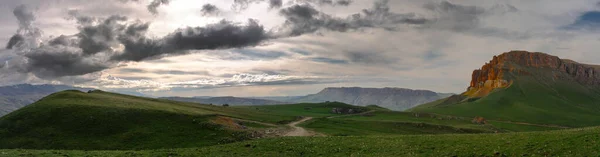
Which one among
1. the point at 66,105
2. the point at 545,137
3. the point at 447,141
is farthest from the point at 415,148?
the point at 66,105

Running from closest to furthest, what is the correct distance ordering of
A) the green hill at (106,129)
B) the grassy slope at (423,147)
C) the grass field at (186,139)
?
the grassy slope at (423,147)
the grass field at (186,139)
the green hill at (106,129)

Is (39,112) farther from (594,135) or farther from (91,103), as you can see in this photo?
(594,135)

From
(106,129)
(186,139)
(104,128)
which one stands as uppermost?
(104,128)

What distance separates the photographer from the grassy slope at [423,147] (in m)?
31.1

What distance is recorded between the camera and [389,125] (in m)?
143

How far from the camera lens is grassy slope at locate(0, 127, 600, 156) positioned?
3106 cm

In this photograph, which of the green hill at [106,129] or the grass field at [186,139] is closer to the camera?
the grass field at [186,139]

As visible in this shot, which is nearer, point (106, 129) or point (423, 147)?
point (423, 147)

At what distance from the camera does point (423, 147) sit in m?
38.4

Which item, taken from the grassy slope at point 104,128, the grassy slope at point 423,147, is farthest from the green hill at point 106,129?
the grassy slope at point 423,147

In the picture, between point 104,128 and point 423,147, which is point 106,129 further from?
point 423,147

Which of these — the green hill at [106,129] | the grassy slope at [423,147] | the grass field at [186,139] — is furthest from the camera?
the green hill at [106,129]

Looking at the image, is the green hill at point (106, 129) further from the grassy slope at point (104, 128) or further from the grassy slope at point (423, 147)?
the grassy slope at point (423, 147)

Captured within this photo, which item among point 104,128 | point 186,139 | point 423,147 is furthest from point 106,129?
point 423,147
